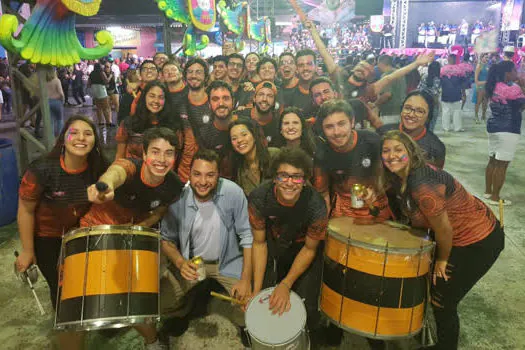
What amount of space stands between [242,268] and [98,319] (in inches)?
46.5

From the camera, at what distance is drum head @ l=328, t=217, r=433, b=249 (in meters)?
2.45

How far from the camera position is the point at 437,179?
2398 mm

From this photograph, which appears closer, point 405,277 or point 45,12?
point 405,277

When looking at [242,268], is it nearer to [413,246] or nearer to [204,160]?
[204,160]

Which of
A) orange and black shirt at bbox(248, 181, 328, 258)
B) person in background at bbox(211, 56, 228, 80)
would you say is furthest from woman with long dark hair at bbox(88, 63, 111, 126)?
orange and black shirt at bbox(248, 181, 328, 258)

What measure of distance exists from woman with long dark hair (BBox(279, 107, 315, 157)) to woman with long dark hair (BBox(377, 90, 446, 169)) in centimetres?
87

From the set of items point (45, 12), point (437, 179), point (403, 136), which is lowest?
point (437, 179)

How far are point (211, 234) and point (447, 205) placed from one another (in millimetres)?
1673

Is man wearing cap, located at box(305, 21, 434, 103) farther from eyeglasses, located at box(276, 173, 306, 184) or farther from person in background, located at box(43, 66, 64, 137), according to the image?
person in background, located at box(43, 66, 64, 137)

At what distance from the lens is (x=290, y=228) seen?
9.90 feet

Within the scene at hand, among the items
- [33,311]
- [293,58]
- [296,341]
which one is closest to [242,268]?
[296,341]

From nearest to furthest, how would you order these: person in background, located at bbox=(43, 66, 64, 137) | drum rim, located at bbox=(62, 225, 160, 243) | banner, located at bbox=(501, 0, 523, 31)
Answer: drum rim, located at bbox=(62, 225, 160, 243), person in background, located at bbox=(43, 66, 64, 137), banner, located at bbox=(501, 0, 523, 31)

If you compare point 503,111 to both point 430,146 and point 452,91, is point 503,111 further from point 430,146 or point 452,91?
point 452,91

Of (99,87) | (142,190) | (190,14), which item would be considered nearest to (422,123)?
(142,190)
